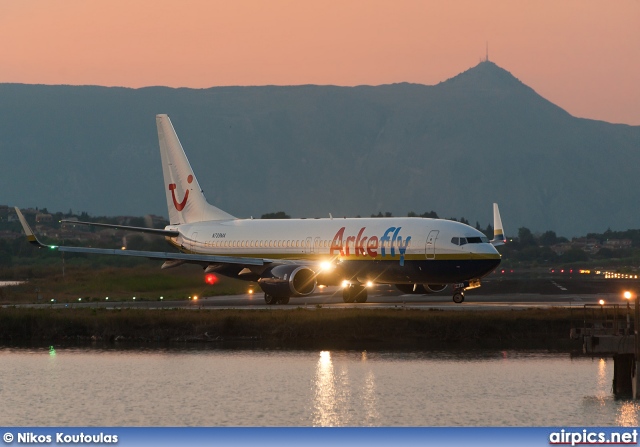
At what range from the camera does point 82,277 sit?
80875 mm

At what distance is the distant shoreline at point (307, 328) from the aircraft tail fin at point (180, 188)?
65.2 feet

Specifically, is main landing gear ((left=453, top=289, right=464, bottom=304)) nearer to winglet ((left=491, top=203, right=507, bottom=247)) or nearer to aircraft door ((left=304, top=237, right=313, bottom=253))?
aircraft door ((left=304, top=237, right=313, bottom=253))

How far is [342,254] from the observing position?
63.1 metres

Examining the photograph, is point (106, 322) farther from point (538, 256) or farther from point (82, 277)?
point (538, 256)

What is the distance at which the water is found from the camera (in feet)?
115

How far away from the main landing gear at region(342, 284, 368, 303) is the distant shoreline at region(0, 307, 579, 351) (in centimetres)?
907

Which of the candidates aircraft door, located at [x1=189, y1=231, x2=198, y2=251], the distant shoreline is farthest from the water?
aircraft door, located at [x1=189, y1=231, x2=198, y2=251]

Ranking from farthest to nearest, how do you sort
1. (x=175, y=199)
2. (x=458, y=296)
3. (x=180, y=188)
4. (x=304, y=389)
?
(x=175, y=199), (x=180, y=188), (x=458, y=296), (x=304, y=389)

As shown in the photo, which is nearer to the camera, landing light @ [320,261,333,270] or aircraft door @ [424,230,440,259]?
aircraft door @ [424,230,440,259]

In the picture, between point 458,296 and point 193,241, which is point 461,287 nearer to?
point 458,296

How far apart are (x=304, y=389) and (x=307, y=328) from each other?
1216 centimetres

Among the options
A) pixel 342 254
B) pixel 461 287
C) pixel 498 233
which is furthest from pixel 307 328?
pixel 498 233

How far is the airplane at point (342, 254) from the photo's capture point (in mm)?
59625

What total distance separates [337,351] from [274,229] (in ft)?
64.8
